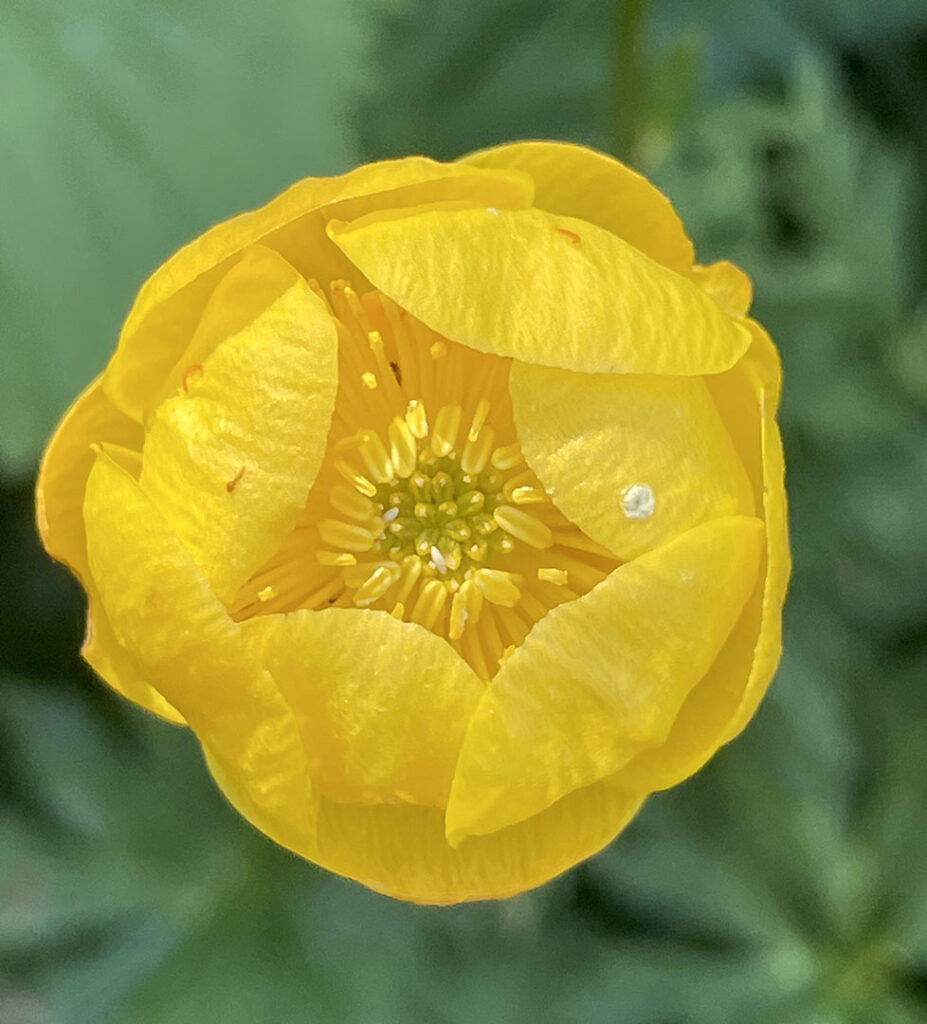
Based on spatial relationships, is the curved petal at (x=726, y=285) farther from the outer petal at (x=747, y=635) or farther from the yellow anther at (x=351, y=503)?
Result: the yellow anther at (x=351, y=503)

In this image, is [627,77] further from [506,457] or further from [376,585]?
[376,585]

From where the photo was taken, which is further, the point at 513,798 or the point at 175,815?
the point at 175,815

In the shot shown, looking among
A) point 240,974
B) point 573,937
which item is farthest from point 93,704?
point 573,937

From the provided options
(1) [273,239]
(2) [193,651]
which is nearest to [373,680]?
(2) [193,651]

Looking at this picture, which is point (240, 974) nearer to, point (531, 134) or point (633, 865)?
point (633, 865)

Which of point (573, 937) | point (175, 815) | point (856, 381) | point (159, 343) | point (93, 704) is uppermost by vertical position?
point (159, 343)

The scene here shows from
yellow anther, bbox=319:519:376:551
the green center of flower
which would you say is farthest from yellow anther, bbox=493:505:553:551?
yellow anther, bbox=319:519:376:551

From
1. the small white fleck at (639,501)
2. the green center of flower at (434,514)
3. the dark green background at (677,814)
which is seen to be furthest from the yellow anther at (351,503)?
the dark green background at (677,814)

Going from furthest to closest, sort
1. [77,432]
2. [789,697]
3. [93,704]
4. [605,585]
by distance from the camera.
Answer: [93,704] → [789,697] → [77,432] → [605,585]
